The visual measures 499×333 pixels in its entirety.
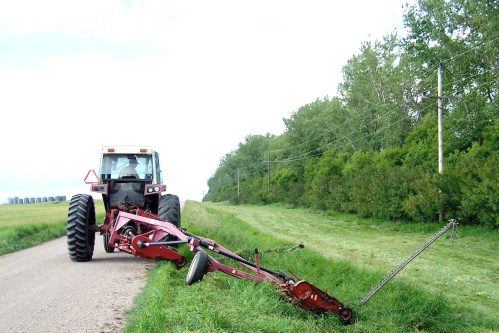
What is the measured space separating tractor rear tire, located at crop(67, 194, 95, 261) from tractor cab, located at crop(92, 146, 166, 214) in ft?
2.96

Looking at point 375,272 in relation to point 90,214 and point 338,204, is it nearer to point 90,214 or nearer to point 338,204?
point 90,214

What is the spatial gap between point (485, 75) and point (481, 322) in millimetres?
25686

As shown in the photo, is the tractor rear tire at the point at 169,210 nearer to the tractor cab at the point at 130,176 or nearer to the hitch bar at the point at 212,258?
the tractor cab at the point at 130,176

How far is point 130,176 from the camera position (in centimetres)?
1306

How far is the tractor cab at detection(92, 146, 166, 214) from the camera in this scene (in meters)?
12.7

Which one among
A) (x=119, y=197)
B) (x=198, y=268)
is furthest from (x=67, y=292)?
(x=119, y=197)

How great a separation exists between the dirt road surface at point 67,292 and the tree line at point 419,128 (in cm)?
1349

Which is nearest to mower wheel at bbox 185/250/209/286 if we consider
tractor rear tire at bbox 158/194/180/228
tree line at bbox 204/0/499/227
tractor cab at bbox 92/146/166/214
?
tractor rear tire at bbox 158/194/180/228

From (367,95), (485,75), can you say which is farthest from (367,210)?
(367,95)

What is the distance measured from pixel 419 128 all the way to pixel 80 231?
2913 centimetres

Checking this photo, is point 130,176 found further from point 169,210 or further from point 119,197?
point 169,210

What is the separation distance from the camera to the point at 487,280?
1063 cm

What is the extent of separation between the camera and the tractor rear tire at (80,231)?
1126 centimetres

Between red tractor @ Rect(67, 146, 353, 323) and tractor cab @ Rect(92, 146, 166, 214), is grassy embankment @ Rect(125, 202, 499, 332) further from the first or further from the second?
tractor cab @ Rect(92, 146, 166, 214)
